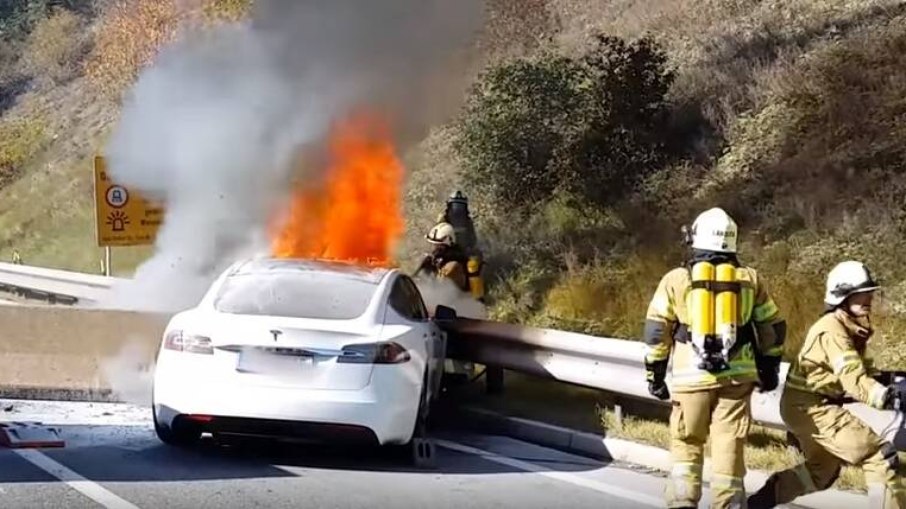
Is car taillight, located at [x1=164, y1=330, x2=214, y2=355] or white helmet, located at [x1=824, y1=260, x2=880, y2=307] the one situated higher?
white helmet, located at [x1=824, y1=260, x2=880, y2=307]

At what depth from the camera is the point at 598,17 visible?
86.7 feet

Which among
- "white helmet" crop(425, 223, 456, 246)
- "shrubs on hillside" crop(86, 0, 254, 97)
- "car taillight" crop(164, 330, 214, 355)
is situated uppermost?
"shrubs on hillside" crop(86, 0, 254, 97)

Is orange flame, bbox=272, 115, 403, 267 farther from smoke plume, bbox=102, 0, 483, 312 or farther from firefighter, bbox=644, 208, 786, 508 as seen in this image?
firefighter, bbox=644, 208, 786, 508

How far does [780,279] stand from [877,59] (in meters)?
5.48

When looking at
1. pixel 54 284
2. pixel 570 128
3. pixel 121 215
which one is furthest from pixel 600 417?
pixel 54 284

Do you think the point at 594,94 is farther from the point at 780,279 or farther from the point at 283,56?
the point at 780,279

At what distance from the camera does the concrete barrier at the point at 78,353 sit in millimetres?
11445

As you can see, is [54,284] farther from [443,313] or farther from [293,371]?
[293,371]

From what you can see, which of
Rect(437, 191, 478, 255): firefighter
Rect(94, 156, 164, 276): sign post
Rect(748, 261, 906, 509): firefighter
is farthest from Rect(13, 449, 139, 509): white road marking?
Rect(94, 156, 164, 276): sign post

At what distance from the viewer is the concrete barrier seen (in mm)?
11445

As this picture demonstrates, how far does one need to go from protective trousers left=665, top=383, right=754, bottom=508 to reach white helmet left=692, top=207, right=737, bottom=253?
27.3 inches

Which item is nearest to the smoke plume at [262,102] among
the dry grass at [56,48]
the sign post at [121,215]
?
the sign post at [121,215]

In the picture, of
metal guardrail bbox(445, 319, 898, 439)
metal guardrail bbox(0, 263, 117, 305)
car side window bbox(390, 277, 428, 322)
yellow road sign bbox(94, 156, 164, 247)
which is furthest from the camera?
metal guardrail bbox(0, 263, 117, 305)

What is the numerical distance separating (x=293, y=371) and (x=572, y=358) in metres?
2.35
